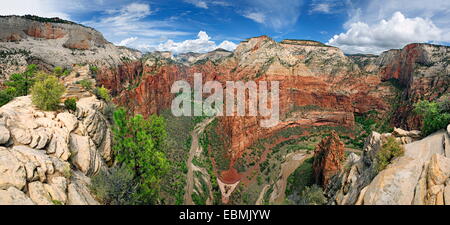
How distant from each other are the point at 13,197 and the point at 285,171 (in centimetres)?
4093

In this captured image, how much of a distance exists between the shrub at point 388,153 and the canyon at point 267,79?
13.4 meters

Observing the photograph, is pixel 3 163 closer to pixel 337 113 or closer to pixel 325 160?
pixel 325 160

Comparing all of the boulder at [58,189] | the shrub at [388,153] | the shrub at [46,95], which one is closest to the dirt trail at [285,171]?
the shrub at [388,153]

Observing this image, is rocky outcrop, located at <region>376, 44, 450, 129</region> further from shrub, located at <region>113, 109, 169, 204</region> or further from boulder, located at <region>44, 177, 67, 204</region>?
boulder, located at <region>44, 177, 67, 204</region>

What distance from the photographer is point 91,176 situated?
12.4m

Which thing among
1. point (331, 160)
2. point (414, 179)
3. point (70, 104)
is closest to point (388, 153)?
point (414, 179)

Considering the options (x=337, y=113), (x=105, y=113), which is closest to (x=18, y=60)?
(x=105, y=113)

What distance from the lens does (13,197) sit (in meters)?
6.84

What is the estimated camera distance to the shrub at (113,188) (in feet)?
36.1

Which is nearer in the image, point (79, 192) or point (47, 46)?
point (79, 192)

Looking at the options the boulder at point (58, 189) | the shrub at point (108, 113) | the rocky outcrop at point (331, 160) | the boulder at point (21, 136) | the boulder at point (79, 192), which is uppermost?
the shrub at point (108, 113)

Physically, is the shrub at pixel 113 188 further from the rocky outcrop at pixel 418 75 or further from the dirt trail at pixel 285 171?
the rocky outcrop at pixel 418 75

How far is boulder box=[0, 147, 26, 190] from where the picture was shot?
7.27 metres

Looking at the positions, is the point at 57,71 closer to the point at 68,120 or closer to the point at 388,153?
the point at 68,120
